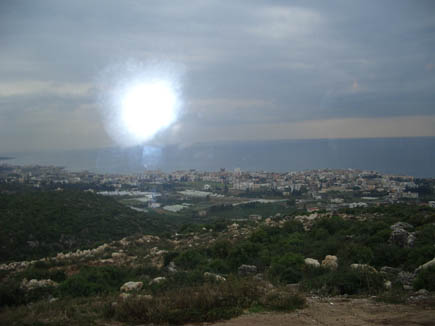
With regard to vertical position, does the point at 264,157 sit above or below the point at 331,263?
above

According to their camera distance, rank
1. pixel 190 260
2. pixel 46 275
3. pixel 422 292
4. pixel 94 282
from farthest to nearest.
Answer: pixel 190 260 → pixel 46 275 → pixel 94 282 → pixel 422 292

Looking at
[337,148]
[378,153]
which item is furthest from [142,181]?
[378,153]

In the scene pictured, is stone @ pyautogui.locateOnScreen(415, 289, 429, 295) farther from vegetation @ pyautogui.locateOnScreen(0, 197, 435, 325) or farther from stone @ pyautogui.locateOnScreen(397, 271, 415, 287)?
stone @ pyautogui.locateOnScreen(397, 271, 415, 287)

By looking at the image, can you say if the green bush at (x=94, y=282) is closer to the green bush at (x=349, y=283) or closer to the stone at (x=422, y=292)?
the green bush at (x=349, y=283)

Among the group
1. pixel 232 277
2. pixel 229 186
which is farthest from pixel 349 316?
pixel 229 186

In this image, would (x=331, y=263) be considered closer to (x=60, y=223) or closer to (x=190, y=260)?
(x=190, y=260)

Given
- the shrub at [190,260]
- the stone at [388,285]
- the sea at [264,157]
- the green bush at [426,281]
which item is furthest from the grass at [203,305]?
the sea at [264,157]

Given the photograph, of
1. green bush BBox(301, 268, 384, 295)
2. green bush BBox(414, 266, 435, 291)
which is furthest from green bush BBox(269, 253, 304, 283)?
green bush BBox(414, 266, 435, 291)
